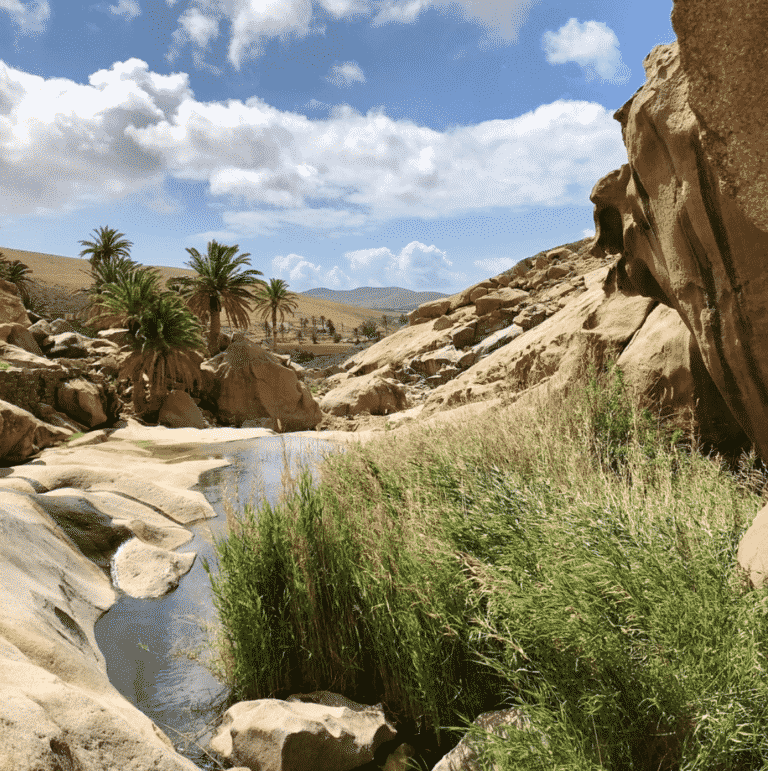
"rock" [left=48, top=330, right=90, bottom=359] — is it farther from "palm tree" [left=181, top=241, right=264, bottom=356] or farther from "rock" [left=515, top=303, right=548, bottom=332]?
"rock" [left=515, top=303, right=548, bottom=332]

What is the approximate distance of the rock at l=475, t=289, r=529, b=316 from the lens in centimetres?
3078

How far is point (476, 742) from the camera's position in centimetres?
351

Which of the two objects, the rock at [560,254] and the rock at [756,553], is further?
the rock at [560,254]

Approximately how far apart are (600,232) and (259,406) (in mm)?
22094

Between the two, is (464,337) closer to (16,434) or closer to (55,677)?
(16,434)

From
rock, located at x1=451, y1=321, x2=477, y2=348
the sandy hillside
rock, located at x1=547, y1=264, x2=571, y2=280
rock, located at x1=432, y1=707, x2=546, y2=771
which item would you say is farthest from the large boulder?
the sandy hillside

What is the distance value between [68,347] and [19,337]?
259 cm

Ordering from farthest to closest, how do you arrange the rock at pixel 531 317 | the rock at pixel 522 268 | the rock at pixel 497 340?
the rock at pixel 522 268
the rock at pixel 497 340
the rock at pixel 531 317

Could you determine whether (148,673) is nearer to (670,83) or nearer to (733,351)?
(733,351)

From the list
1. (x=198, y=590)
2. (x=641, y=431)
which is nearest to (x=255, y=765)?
(x=198, y=590)

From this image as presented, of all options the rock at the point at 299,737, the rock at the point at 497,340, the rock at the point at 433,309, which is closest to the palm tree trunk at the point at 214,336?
the rock at the point at 433,309

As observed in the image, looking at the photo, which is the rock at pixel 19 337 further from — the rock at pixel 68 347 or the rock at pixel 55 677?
the rock at pixel 55 677

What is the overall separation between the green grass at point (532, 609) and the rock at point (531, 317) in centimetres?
1884

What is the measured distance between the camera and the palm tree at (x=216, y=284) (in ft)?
105
